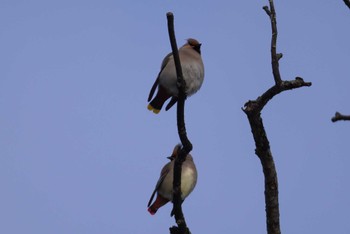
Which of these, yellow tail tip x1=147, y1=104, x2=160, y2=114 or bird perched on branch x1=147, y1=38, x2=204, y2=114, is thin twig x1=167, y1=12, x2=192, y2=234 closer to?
bird perched on branch x1=147, y1=38, x2=204, y2=114

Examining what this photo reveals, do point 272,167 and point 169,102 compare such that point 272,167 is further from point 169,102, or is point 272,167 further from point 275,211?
point 169,102

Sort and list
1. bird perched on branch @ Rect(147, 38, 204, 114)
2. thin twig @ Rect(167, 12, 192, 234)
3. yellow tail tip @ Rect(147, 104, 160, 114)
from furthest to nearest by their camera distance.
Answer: yellow tail tip @ Rect(147, 104, 160, 114) < bird perched on branch @ Rect(147, 38, 204, 114) < thin twig @ Rect(167, 12, 192, 234)

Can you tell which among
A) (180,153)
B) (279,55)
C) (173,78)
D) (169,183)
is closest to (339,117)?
(180,153)

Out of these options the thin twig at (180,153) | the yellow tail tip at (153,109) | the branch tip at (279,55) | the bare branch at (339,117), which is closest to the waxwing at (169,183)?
the yellow tail tip at (153,109)

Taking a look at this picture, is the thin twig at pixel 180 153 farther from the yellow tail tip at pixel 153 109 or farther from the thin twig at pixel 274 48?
the yellow tail tip at pixel 153 109

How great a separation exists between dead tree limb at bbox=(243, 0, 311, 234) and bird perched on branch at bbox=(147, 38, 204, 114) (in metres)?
1.18

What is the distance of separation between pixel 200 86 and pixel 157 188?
1.22 meters

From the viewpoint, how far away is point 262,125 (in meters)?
4.08

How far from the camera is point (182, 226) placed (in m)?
3.89

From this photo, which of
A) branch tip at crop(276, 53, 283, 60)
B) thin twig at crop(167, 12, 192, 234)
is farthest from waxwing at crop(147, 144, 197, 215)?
branch tip at crop(276, 53, 283, 60)

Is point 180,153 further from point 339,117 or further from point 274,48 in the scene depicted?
point 339,117

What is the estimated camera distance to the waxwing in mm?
5785

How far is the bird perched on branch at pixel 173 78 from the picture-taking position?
5.29 meters

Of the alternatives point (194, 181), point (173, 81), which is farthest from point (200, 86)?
point (194, 181)
